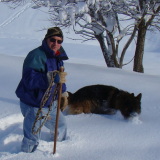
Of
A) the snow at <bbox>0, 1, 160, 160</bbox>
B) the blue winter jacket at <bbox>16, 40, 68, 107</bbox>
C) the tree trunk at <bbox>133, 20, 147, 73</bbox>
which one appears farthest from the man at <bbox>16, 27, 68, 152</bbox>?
the tree trunk at <bbox>133, 20, 147, 73</bbox>

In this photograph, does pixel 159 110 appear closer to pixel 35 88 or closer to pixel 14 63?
pixel 35 88

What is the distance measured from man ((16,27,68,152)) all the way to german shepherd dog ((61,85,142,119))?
3.91 ft

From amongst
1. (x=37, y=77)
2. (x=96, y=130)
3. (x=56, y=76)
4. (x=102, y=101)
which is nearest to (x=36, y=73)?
(x=37, y=77)

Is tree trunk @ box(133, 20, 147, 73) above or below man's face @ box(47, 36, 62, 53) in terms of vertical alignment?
below

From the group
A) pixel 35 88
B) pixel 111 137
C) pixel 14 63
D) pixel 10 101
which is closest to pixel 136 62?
pixel 14 63

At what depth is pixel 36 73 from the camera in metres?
2.92

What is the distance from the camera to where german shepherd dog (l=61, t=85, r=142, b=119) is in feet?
14.2

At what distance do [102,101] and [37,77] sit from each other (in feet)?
6.14

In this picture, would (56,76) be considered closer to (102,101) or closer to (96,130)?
(96,130)

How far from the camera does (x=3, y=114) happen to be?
4363 mm

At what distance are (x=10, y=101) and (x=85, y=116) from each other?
145cm

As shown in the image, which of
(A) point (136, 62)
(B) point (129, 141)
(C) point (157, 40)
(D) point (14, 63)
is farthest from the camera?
(C) point (157, 40)

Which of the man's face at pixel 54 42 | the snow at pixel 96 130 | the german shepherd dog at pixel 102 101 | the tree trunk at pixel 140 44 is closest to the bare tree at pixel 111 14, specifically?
the tree trunk at pixel 140 44

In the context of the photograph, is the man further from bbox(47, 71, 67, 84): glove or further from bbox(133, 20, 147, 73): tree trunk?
bbox(133, 20, 147, 73): tree trunk
